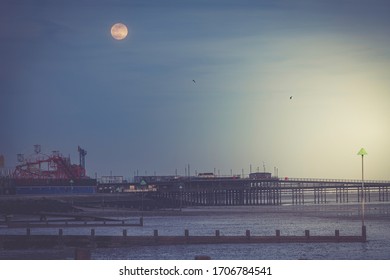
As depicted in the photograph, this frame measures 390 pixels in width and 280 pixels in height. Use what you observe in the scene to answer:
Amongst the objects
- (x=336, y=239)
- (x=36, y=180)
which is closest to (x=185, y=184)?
(x=36, y=180)

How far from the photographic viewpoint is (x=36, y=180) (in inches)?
5281

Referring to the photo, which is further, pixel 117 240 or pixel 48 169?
pixel 48 169

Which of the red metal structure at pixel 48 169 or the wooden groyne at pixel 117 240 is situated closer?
the wooden groyne at pixel 117 240

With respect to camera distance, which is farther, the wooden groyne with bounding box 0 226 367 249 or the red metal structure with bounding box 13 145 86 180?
the red metal structure with bounding box 13 145 86 180
